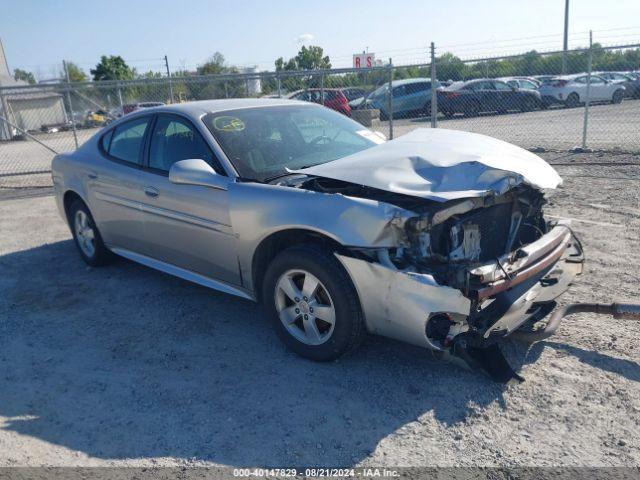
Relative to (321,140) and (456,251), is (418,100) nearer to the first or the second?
(321,140)

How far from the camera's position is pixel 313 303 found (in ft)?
11.9

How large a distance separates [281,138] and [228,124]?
1.42 ft

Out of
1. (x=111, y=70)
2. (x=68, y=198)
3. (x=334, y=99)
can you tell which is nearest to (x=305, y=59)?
(x=111, y=70)

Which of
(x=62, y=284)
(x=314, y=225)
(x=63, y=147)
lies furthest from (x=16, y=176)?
(x=314, y=225)

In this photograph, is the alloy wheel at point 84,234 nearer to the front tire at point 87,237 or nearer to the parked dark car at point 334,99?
the front tire at point 87,237

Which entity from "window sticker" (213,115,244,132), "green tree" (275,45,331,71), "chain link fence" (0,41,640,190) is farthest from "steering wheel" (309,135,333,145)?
"green tree" (275,45,331,71)

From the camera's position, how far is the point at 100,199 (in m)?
5.43

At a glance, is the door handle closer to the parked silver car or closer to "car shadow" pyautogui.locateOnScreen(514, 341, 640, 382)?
Answer: the parked silver car

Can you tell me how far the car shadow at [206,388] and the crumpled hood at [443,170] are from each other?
116 centimetres

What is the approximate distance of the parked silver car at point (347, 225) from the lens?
324 centimetres

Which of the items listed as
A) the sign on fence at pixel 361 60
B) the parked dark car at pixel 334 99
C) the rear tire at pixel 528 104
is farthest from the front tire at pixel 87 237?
the rear tire at pixel 528 104

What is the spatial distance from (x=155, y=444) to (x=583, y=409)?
91.6 inches

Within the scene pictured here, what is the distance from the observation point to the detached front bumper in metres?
3.10

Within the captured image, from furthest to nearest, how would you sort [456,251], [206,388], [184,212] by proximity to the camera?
[184,212], [206,388], [456,251]
